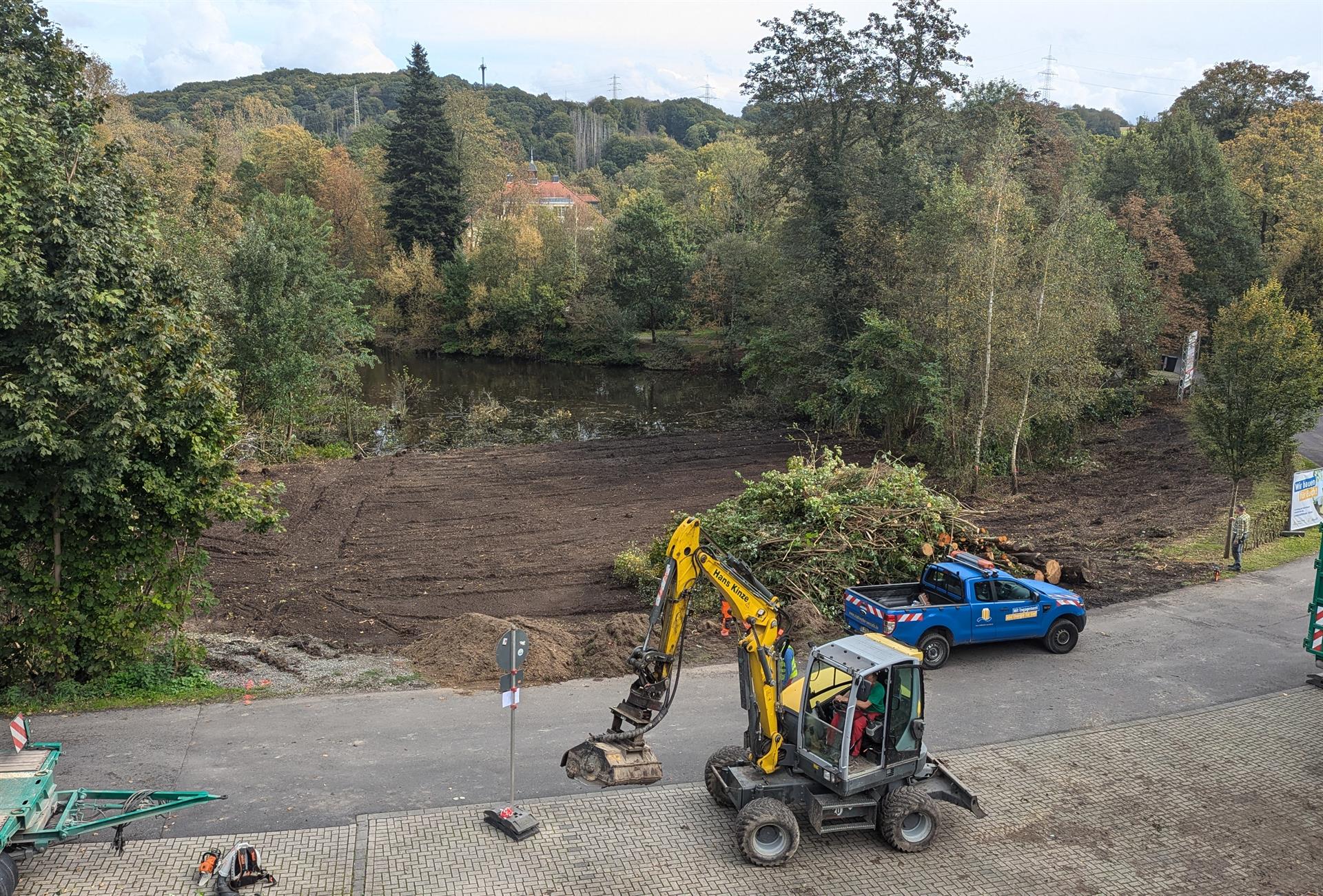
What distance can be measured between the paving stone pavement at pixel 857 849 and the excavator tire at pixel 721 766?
0.61 feet

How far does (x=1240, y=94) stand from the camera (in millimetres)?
65375

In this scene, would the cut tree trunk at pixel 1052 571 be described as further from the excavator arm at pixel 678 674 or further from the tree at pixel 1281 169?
the tree at pixel 1281 169

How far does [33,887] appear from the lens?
9.57 metres

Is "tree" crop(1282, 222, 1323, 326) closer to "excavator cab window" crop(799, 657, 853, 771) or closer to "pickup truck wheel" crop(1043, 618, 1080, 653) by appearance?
"pickup truck wheel" crop(1043, 618, 1080, 653)

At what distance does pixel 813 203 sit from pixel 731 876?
1336 inches

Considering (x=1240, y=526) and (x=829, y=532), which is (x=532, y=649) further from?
(x=1240, y=526)

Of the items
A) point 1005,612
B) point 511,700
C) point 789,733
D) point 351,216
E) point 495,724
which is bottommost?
point 495,724

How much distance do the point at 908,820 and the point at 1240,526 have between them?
1472cm

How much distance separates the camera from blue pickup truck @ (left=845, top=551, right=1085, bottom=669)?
1592cm

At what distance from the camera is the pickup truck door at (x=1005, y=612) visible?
16.4 m

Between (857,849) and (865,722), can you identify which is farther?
(857,849)

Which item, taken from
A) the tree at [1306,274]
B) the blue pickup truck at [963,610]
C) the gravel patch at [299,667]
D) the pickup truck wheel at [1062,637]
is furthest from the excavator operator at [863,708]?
the tree at [1306,274]

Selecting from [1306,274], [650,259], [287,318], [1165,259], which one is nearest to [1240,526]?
[1165,259]

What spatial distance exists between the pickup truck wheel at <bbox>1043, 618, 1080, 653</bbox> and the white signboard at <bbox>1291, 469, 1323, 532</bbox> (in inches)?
243
